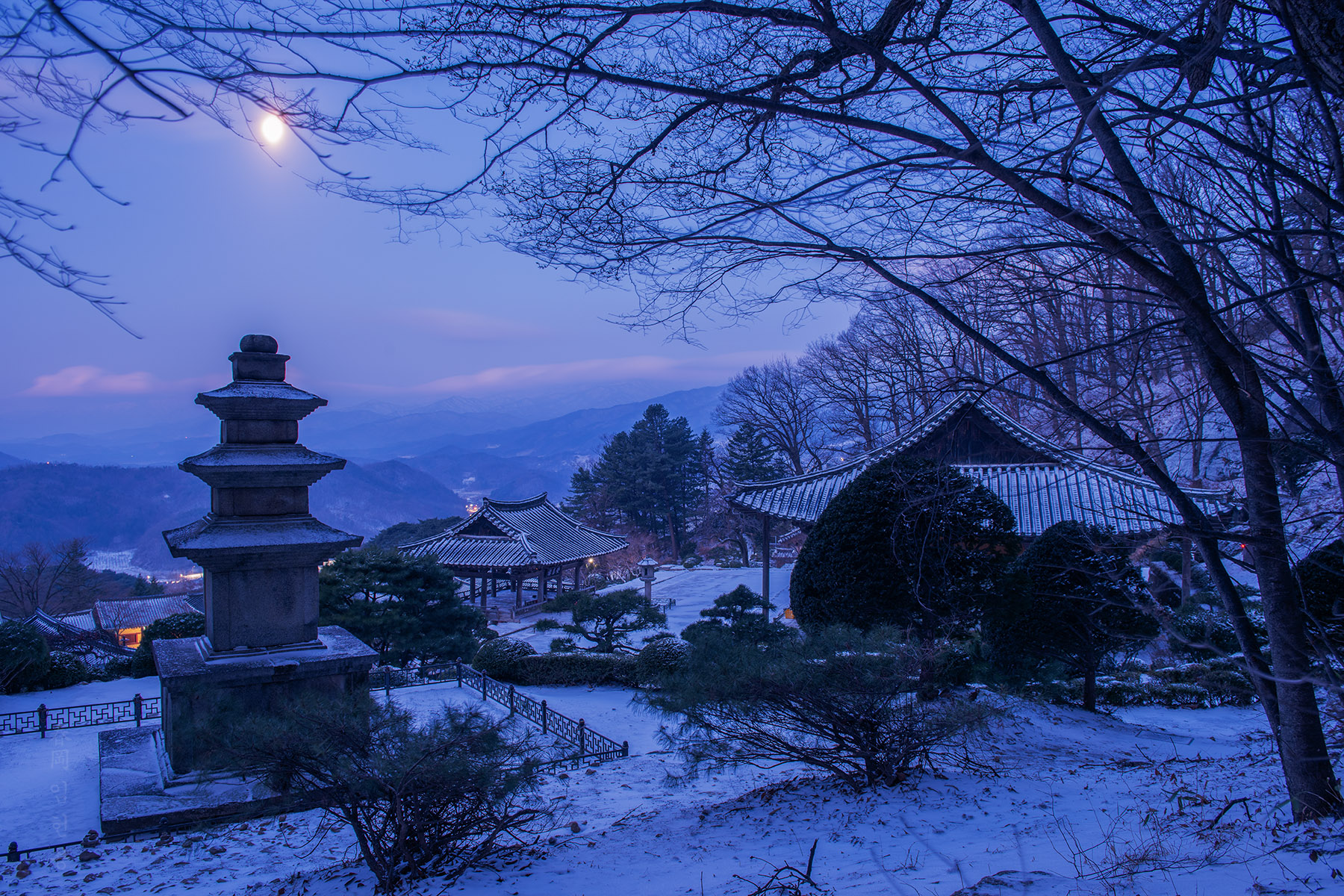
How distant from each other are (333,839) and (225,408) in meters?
5.16

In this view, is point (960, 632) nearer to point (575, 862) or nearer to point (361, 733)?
point (575, 862)

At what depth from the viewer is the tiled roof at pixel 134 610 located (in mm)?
32844

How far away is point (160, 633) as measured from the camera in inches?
647

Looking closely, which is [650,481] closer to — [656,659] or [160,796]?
[656,659]

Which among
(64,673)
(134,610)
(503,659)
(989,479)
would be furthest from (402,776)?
(134,610)

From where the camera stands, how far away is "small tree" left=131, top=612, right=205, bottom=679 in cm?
1577

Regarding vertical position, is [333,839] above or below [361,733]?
below

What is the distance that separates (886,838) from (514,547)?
76.5ft

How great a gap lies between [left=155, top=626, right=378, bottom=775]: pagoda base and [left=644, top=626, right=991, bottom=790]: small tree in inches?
128

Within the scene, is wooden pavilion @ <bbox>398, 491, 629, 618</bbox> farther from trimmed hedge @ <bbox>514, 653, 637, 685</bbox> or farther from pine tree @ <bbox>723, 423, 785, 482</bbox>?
trimmed hedge @ <bbox>514, 653, 637, 685</bbox>

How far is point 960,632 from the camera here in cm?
1023

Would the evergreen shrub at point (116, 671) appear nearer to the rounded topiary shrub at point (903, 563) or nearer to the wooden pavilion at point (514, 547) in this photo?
the wooden pavilion at point (514, 547)

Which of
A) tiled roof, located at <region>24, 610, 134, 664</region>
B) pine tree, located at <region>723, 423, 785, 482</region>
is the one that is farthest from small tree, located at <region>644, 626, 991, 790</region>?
pine tree, located at <region>723, 423, 785, 482</region>

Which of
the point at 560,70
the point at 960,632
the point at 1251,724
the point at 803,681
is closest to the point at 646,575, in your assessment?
the point at 960,632
